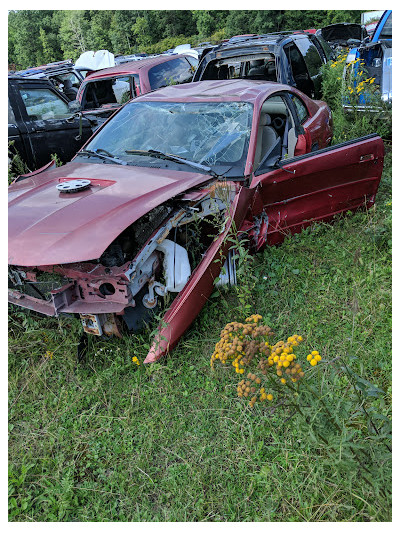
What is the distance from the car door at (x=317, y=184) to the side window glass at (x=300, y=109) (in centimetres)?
79

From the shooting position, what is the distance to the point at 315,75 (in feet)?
22.7

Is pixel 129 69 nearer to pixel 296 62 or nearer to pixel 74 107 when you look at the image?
pixel 74 107

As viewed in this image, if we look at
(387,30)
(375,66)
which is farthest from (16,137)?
(387,30)

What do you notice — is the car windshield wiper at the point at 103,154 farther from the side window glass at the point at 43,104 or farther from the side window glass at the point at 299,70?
the side window glass at the point at 299,70

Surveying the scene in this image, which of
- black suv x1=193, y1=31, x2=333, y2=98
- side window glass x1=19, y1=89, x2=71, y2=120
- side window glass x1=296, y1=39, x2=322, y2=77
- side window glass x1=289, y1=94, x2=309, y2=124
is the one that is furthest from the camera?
side window glass x1=296, y1=39, x2=322, y2=77

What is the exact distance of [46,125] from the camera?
5551mm

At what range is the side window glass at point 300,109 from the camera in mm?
4488

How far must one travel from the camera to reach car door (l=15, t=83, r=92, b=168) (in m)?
5.45

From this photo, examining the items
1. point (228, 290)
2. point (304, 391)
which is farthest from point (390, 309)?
point (304, 391)

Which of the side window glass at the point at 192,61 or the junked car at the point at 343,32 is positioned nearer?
the side window glass at the point at 192,61

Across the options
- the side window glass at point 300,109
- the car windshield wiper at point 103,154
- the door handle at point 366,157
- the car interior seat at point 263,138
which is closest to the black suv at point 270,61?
the side window glass at point 300,109

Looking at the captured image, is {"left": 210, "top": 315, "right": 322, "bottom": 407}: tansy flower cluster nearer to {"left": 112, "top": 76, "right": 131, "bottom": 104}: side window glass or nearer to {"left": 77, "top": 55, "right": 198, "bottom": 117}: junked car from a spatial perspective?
{"left": 77, "top": 55, "right": 198, "bottom": 117}: junked car

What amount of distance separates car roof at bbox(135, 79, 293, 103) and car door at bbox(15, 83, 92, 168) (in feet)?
5.50

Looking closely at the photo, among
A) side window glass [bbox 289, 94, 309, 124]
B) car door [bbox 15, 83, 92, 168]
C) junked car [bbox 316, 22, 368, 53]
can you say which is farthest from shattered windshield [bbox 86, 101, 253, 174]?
junked car [bbox 316, 22, 368, 53]
